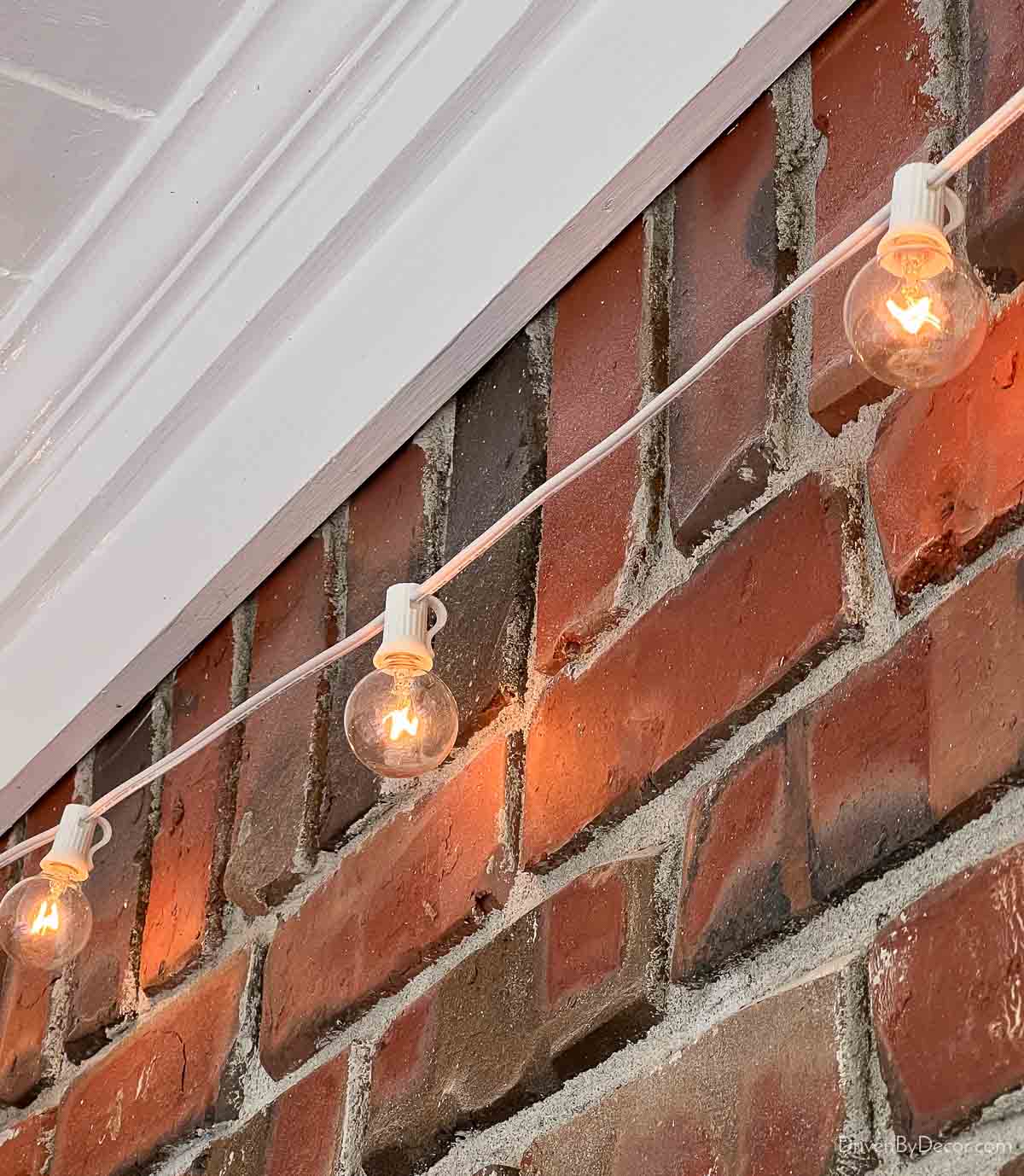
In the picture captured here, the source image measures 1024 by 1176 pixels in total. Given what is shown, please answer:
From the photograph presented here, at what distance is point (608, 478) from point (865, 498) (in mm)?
187

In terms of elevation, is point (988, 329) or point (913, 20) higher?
point (913, 20)

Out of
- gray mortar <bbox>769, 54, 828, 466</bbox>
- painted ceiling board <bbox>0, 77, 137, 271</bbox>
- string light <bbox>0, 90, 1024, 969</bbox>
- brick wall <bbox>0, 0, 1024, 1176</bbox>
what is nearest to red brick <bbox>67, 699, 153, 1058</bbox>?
brick wall <bbox>0, 0, 1024, 1176</bbox>

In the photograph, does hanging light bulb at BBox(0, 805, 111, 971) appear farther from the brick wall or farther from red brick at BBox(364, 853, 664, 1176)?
red brick at BBox(364, 853, 664, 1176)

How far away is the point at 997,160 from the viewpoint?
72cm

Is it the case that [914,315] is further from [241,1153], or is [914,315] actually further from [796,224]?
[241,1153]

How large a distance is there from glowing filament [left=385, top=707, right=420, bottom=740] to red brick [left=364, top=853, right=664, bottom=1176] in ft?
0.32

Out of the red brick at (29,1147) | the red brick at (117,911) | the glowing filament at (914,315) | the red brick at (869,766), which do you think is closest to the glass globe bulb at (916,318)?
the glowing filament at (914,315)

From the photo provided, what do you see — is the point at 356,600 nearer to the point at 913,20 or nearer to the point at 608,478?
the point at 608,478

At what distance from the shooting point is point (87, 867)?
102 centimetres

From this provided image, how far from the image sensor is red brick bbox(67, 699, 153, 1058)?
3.83 ft

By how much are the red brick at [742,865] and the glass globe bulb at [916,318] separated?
172 millimetres

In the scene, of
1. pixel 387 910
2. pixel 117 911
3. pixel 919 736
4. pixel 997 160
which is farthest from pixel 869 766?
pixel 117 911

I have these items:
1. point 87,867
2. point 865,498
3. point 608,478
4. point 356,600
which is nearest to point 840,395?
point 865,498

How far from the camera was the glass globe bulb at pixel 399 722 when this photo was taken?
0.80m
